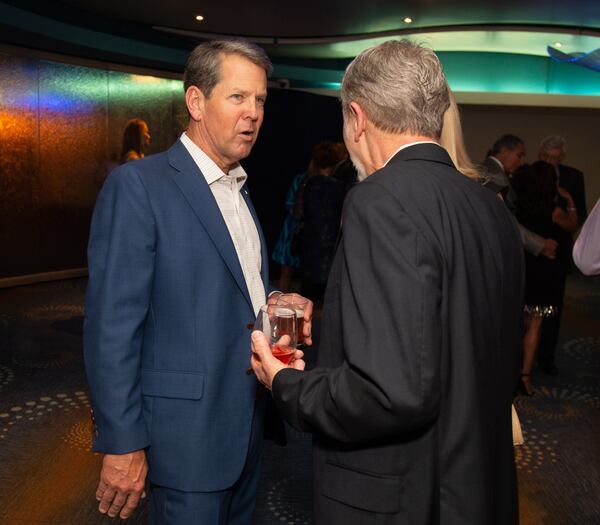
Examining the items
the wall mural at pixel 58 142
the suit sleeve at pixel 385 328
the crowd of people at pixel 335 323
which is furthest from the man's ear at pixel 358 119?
the wall mural at pixel 58 142

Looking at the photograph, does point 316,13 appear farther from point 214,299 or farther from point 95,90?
point 214,299

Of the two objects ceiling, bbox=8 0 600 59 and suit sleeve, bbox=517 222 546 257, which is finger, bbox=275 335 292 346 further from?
ceiling, bbox=8 0 600 59

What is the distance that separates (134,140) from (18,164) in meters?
2.18

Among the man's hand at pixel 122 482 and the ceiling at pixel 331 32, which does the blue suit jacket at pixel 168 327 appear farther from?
the ceiling at pixel 331 32

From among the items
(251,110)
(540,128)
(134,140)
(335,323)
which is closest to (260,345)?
(335,323)

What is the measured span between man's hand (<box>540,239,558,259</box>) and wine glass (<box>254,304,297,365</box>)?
3496mm

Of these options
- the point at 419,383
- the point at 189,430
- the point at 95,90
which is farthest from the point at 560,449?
the point at 95,90

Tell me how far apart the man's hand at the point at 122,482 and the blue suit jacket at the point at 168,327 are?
1.3 inches

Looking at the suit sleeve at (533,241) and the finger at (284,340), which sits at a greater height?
the finger at (284,340)

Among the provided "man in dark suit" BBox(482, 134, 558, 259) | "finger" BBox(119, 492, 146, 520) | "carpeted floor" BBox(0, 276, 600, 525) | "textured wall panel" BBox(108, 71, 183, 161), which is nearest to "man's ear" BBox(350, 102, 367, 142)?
"finger" BBox(119, 492, 146, 520)

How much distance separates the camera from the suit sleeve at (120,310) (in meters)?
1.57

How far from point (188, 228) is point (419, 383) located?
2.54ft

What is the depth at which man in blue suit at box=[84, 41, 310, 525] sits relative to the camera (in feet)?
5.20

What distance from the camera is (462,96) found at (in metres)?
10.9
